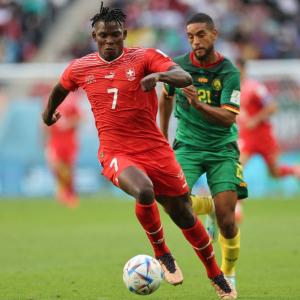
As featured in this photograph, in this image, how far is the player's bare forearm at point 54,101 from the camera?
8375 mm

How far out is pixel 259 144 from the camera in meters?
16.3

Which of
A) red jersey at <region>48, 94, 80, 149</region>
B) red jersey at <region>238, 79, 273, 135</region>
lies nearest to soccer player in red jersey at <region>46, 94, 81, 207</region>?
red jersey at <region>48, 94, 80, 149</region>

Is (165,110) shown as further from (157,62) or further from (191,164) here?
(157,62)

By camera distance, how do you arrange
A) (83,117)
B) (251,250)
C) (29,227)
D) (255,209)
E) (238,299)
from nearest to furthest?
1. (238,299)
2. (251,250)
3. (29,227)
4. (255,209)
5. (83,117)

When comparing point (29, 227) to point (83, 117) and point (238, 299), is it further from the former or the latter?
point (238, 299)

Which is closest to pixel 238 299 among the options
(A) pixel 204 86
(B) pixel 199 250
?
(B) pixel 199 250

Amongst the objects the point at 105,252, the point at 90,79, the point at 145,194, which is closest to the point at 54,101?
the point at 90,79

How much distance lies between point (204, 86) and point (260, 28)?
689 inches

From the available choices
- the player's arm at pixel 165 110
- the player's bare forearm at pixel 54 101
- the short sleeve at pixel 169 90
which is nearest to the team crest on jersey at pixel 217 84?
the short sleeve at pixel 169 90

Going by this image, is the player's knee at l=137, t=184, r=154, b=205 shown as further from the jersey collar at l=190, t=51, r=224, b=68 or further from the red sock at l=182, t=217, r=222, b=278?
the jersey collar at l=190, t=51, r=224, b=68

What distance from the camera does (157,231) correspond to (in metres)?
7.93

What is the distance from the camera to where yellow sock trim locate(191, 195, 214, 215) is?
29.6 feet

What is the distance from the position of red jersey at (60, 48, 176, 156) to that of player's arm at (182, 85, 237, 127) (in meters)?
0.33

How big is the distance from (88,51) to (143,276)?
1782cm
